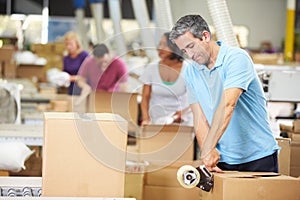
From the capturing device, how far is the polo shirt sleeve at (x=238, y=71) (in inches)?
127

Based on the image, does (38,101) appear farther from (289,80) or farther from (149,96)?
(289,80)

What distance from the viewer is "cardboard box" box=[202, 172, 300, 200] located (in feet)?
9.95

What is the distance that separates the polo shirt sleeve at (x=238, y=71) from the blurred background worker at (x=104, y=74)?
342 centimetres

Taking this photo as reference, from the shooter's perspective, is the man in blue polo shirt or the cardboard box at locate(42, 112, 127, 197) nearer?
the man in blue polo shirt

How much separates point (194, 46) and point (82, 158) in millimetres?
748

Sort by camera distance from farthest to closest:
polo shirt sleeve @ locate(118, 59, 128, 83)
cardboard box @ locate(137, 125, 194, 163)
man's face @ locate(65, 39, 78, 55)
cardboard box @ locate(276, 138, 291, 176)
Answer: man's face @ locate(65, 39, 78, 55) < polo shirt sleeve @ locate(118, 59, 128, 83) < cardboard box @ locate(137, 125, 194, 163) < cardboard box @ locate(276, 138, 291, 176)

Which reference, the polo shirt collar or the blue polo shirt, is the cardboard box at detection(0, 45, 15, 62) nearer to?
the blue polo shirt

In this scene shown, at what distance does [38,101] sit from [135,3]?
182 cm

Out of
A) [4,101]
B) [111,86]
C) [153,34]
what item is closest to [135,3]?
[153,34]

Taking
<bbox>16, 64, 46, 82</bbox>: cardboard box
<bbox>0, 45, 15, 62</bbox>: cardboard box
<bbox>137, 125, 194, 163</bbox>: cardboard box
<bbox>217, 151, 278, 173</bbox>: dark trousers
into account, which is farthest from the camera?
<bbox>16, 64, 46, 82</bbox>: cardboard box

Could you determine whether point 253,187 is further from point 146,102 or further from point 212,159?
point 146,102

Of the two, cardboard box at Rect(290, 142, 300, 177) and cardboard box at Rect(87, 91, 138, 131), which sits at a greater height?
cardboard box at Rect(87, 91, 138, 131)

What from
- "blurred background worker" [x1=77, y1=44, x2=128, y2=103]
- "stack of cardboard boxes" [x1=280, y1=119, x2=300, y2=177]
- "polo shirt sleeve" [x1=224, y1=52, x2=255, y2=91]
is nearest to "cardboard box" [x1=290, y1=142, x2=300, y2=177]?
"stack of cardboard boxes" [x1=280, y1=119, x2=300, y2=177]

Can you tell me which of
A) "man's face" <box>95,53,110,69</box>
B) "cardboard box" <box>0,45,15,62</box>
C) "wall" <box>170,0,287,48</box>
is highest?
"wall" <box>170,0,287,48</box>
